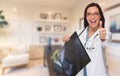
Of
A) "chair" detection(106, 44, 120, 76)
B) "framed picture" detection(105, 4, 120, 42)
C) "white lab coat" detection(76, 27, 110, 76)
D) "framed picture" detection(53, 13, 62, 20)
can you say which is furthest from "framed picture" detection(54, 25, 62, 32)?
"white lab coat" detection(76, 27, 110, 76)

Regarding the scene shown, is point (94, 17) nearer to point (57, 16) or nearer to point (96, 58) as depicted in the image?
point (96, 58)

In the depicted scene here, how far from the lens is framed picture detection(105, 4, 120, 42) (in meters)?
2.43

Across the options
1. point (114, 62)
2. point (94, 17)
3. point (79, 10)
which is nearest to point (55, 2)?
point (79, 10)

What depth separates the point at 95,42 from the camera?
0.92 m

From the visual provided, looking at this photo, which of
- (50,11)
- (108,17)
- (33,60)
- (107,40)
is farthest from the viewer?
(50,11)

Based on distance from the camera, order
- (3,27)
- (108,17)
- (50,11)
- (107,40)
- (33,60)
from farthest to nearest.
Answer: (50,11)
(33,60)
(3,27)
(108,17)
(107,40)

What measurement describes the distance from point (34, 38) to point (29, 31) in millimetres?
327

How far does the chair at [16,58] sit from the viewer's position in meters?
3.17

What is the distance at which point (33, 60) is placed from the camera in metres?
4.38

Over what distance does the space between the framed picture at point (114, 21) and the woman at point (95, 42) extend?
163cm

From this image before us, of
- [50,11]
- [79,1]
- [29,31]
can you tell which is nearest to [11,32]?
[29,31]

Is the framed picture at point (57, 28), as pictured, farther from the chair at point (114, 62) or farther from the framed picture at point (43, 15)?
the chair at point (114, 62)

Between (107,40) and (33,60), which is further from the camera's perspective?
(33,60)

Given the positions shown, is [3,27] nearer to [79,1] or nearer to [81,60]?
[79,1]
